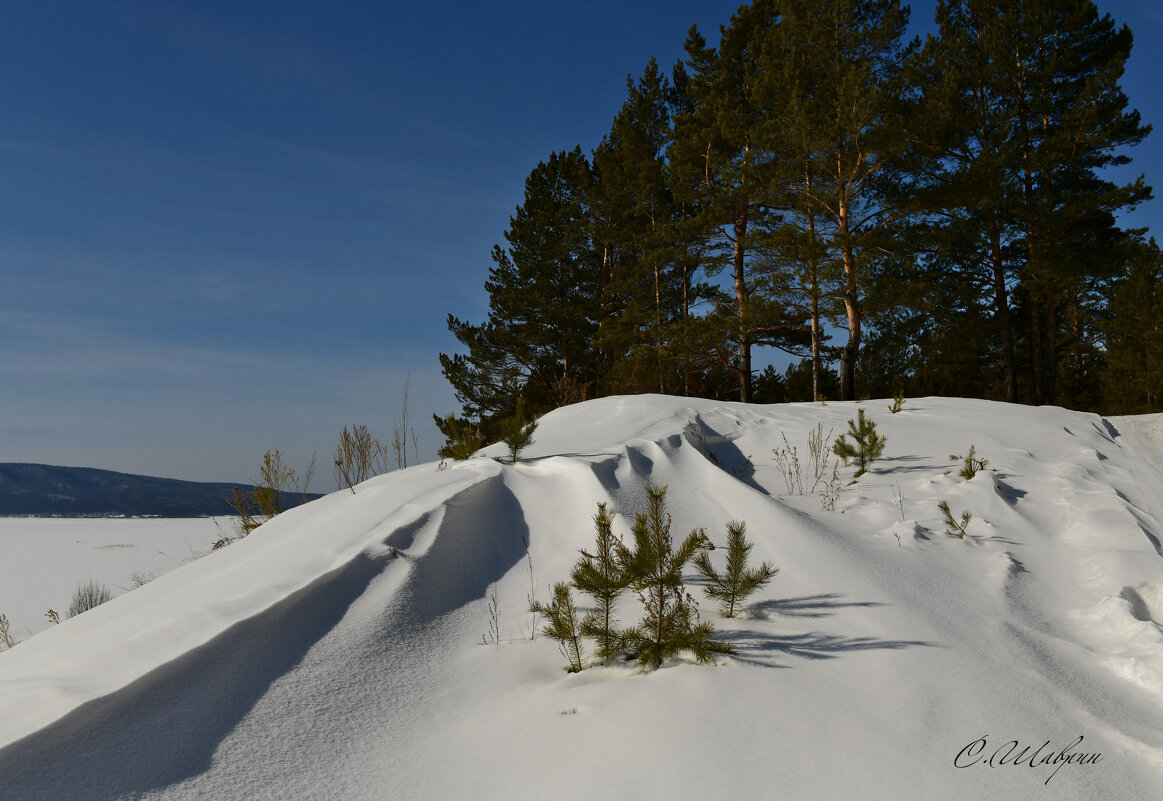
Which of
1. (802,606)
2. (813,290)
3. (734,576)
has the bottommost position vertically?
(802,606)

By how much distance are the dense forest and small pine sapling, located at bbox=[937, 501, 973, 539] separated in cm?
848

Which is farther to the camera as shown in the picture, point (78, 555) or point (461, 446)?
point (78, 555)

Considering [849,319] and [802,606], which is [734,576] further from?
[849,319]

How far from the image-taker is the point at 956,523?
4.02 meters

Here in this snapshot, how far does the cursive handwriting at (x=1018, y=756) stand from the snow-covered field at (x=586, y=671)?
12 mm

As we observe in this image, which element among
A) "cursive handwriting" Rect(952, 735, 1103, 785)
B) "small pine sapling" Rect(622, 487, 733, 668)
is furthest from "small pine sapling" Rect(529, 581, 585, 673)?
"cursive handwriting" Rect(952, 735, 1103, 785)

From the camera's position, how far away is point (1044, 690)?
93.0 inches

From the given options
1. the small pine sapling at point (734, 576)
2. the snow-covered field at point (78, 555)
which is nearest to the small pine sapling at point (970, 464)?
the small pine sapling at point (734, 576)

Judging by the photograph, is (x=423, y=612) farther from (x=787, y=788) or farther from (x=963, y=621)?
(x=963, y=621)

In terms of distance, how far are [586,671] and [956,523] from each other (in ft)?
9.34

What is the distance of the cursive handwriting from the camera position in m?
1.96

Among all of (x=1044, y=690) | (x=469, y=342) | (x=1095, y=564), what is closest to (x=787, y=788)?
(x=1044, y=690)

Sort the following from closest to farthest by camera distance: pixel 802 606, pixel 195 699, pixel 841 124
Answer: pixel 195 699 < pixel 802 606 < pixel 841 124

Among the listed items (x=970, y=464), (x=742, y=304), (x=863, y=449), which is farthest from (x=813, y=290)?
(x=970, y=464)
